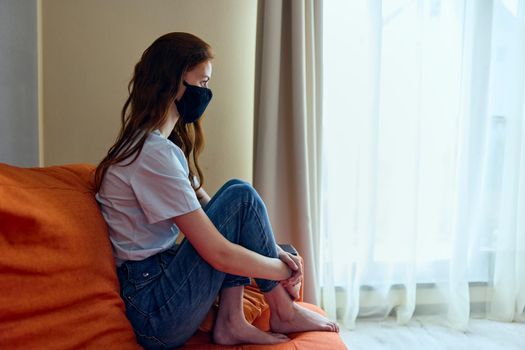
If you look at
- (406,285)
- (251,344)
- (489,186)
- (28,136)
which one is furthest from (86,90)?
(489,186)

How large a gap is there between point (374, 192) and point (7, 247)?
166cm

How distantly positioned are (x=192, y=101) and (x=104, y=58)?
855 millimetres

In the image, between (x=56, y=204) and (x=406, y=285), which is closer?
(x=56, y=204)

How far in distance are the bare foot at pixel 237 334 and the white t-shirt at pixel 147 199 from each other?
0.27 meters

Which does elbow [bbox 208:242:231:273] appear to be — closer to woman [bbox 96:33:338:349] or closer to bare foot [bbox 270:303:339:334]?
woman [bbox 96:33:338:349]

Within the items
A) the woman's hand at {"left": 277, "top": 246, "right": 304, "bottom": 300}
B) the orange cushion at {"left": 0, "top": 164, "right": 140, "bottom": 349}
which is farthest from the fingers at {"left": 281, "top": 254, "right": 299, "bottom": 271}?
the orange cushion at {"left": 0, "top": 164, "right": 140, "bottom": 349}

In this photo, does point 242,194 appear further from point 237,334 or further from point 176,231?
point 237,334

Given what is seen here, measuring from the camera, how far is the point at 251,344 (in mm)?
1270

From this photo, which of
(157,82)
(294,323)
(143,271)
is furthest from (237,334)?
(157,82)

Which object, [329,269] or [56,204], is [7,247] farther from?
[329,269]

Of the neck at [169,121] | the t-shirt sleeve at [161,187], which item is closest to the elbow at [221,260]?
the t-shirt sleeve at [161,187]

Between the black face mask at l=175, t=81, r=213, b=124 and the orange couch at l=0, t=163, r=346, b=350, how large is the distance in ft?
1.19

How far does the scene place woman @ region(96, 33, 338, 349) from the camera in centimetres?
115

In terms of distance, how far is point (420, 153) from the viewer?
2.25 meters
